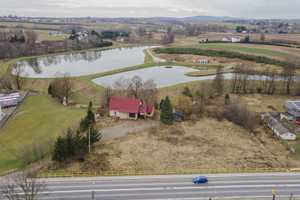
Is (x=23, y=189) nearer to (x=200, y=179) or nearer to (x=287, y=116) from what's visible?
(x=200, y=179)

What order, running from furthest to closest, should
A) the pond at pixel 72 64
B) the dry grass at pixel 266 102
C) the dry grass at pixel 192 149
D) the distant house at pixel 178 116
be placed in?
the pond at pixel 72 64, the dry grass at pixel 266 102, the distant house at pixel 178 116, the dry grass at pixel 192 149

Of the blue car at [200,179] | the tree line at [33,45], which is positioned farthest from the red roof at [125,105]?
the tree line at [33,45]

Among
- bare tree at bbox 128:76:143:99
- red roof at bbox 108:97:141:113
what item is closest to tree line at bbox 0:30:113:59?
bare tree at bbox 128:76:143:99

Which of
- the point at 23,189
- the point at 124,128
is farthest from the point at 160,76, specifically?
the point at 23,189

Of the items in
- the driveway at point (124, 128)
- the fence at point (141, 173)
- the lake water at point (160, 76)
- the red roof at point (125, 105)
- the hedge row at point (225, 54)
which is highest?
the hedge row at point (225, 54)

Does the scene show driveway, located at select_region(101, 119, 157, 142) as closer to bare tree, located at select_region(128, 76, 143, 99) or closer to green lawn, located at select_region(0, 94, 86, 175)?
green lawn, located at select_region(0, 94, 86, 175)

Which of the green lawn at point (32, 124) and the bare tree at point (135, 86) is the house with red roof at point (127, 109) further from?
the bare tree at point (135, 86)

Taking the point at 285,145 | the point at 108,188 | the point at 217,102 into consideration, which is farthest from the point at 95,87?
the point at 285,145
